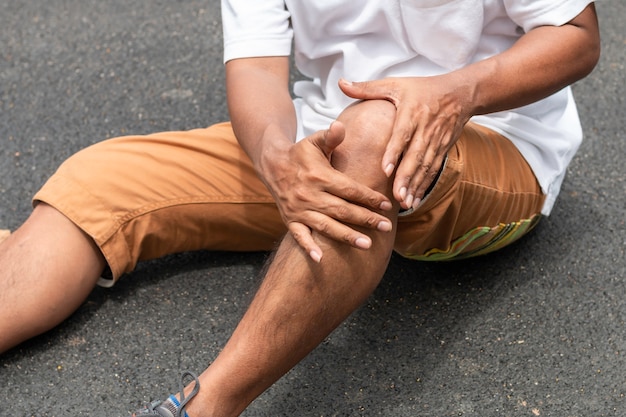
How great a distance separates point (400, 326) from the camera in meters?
1.51

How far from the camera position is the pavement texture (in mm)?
1374

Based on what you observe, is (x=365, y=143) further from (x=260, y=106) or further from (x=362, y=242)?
(x=260, y=106)

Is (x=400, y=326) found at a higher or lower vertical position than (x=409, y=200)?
lower

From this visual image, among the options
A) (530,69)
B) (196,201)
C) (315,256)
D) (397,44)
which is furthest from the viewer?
(196,201)

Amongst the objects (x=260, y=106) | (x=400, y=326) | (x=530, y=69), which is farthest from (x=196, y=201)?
(x=530, y=69)

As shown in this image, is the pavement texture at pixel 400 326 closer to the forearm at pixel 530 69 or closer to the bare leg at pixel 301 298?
the bare leg at pixel 301 298

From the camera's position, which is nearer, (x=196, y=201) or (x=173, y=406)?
(x=173, y=406)

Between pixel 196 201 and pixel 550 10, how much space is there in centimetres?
66

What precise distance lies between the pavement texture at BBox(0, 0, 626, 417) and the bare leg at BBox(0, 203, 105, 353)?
0.06 m

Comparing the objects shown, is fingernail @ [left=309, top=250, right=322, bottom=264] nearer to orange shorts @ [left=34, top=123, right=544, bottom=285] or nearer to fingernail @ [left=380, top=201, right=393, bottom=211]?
fingernail @ [left=380, top=201, right=393, bottom=211]

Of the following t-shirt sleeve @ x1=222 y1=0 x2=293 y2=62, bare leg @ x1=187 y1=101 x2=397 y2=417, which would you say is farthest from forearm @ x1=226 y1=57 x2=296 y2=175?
bare leg @ x1=187 y1=101 x2=397 y2=417

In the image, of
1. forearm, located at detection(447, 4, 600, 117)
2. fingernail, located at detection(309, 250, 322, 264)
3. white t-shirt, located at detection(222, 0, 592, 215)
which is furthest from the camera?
white t-shirt, located at detection(222, 0, 592, 215)

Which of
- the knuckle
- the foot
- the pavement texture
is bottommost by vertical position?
the pavement texture

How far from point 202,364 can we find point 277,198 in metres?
0.38
